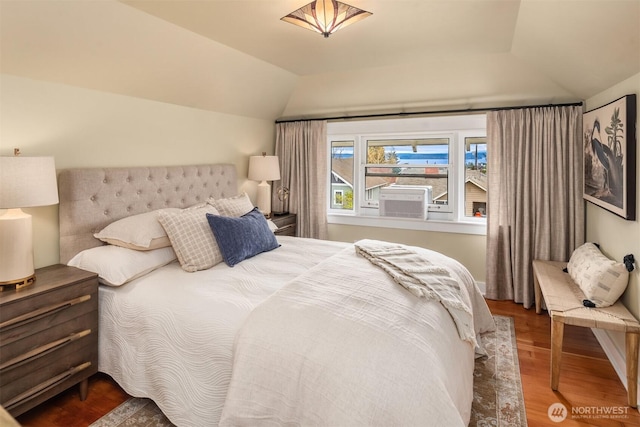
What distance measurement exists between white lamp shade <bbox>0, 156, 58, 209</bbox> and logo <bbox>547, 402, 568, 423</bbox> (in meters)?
3.01

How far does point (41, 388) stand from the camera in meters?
1.95

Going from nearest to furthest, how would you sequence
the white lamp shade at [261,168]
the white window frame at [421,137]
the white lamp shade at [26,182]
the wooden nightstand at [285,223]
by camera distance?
the white lamp shade at [26,182], the white window frame at [421,137], the white lamp shade at [261,168], the wooden nightstand at [285,223]

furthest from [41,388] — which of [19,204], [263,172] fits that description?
[263,172]

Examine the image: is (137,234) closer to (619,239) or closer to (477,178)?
(619,239)

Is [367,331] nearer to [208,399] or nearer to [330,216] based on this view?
[208,399]

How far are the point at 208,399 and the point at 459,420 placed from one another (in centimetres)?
109

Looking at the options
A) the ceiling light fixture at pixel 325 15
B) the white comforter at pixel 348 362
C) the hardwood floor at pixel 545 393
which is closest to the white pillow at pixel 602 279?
the hardwood floor at pixel 545 393

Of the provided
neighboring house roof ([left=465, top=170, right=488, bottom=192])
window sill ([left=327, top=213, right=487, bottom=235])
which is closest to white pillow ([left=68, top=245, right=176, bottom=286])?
window sill ([left=327, top=213, right=487, bottom=235])

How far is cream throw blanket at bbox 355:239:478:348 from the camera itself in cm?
193

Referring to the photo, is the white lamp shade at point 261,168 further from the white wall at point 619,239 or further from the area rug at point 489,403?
the white wall at point 619,239

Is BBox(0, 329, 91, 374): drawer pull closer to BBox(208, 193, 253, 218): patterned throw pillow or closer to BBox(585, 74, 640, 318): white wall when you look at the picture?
BBox(208, 193, 253, 218): patterned throw pillow

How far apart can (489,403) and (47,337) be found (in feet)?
8.02

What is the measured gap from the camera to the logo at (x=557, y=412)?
2.07 meters

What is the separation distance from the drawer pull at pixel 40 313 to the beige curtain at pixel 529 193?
11.4 ft
